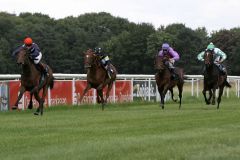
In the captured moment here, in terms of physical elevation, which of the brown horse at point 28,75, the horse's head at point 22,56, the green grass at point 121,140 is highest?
the horse's head at point 22,56

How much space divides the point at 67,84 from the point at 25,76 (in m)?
5.21

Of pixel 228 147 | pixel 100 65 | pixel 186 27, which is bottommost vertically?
pixel 228 147

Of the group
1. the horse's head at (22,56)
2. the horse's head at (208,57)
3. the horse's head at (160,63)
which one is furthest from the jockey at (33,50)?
the horse's head at (208,57)

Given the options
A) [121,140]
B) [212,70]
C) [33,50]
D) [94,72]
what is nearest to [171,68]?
[212,70]

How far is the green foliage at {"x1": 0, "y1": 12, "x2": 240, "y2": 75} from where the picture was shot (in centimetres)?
8525

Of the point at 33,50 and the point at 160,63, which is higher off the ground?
the point at 33,50

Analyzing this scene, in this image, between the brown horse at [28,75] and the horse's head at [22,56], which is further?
the brown horse at [28,75]

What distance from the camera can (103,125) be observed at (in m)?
11.9

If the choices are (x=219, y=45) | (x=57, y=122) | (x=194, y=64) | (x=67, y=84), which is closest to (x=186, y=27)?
(x=219, y=45)

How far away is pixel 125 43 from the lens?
92375 millimetres

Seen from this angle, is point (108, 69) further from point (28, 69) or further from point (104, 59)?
point (28, 69)

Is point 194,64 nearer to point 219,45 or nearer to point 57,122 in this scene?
point 219,45

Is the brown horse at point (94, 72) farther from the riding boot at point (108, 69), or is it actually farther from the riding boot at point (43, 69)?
the riding boot at point (43, 69)

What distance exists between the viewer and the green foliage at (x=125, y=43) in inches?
3356
